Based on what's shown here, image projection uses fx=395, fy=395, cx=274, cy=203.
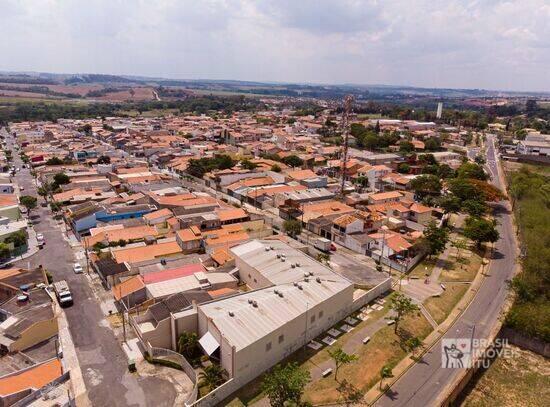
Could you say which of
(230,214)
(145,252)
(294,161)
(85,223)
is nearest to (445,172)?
(294,161)

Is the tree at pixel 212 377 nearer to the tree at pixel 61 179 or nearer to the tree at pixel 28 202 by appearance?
the tree at pixel 28 202

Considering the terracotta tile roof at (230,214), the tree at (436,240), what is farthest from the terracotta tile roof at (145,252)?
the tree at (436,240)

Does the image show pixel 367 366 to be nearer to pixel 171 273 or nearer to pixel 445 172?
pixel 171 273

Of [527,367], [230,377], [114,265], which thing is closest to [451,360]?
[527,367]

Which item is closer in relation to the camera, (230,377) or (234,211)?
(230,377)

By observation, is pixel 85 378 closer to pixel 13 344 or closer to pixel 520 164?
pixel 13 344

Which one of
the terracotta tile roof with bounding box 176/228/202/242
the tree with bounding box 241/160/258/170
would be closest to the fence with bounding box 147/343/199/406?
the terracotta tile roof with bounding box 176/228/202/242
